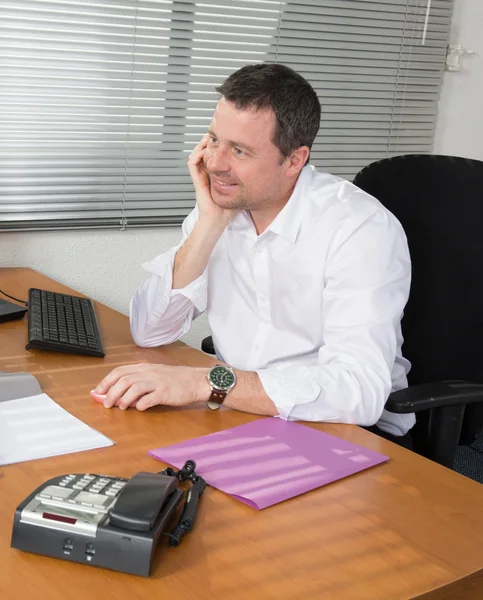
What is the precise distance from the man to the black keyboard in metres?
0.12

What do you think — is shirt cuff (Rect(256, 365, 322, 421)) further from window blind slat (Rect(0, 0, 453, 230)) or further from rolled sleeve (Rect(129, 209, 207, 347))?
window blind slat (Rect(0, 0, 453, 230))

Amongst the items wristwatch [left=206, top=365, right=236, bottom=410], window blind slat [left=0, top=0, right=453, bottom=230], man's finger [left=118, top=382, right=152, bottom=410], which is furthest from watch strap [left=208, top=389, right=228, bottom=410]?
window blind slat [left=0, top=0, right=453, bottom=230]

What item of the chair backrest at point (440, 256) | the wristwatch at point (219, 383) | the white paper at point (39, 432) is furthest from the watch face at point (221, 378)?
the chair backrest at point (440, 256)

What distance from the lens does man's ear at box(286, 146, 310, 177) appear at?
1.86 m

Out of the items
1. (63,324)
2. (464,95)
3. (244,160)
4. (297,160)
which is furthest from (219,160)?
(464,95)

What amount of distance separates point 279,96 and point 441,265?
0.52 m

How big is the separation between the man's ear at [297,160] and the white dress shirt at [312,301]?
4 centimetres

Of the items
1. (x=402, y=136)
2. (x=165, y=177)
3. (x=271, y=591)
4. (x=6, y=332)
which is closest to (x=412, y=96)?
(x=402, y=136)

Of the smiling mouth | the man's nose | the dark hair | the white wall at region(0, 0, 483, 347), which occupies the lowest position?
the white wall at region(0, 0, 483, 347)

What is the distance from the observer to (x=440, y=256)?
6.31 feet

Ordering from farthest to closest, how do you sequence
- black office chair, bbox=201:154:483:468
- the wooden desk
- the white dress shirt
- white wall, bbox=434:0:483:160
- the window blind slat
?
white wall, bbox=434:0:483:160, the window blind slat, black office chair, bbox=201:154:483:468, the white dress shirt, the wooden desk

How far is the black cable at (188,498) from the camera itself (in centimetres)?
108

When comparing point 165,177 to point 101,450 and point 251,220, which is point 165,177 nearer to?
point 251,220

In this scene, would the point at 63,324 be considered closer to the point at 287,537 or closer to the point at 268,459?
the point at 268,459
